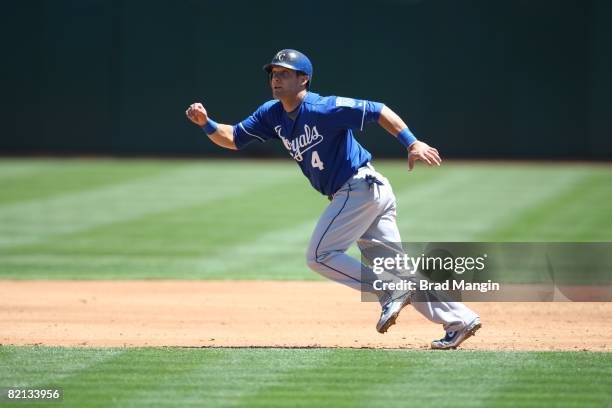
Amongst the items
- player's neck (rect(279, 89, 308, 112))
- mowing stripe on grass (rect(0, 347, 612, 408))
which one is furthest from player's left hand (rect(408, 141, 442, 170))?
mowing stripe on grass (rect(0, 347, 612, 408))

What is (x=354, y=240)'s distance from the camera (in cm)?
635

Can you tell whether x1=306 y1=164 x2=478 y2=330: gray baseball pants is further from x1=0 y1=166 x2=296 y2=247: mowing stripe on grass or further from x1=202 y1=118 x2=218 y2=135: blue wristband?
x1=0 y1=166 x2=296 y2=247: mowing stripe on grass

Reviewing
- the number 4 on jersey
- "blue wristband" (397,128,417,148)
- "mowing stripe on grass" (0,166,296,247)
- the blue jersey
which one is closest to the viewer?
"blue wristband" (397,128,417,148)

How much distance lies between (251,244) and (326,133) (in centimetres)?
621

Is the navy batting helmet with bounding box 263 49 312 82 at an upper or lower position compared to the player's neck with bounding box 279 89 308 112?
upper

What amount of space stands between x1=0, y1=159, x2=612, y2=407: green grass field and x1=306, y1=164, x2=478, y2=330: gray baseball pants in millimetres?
332

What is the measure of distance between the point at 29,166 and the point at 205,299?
13419mm

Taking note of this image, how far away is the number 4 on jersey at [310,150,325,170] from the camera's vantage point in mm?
6344

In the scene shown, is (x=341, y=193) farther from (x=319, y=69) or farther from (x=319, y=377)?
(x=319, y=69)

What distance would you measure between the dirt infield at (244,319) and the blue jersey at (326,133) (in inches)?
49.0

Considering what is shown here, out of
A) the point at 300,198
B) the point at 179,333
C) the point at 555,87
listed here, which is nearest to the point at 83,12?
the point at 300,198

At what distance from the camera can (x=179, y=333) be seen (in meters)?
7.12

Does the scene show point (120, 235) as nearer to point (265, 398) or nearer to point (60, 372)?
point (60, 372)

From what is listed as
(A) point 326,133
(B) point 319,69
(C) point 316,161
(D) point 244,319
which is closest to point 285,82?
(A) point 326,133
